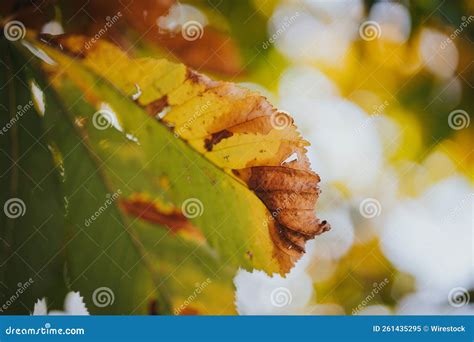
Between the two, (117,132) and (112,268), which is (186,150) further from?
(112,268)

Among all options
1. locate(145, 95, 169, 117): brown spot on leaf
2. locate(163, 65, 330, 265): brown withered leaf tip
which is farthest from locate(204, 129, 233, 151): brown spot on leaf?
locate(145, 95, 169, 117): brown spot on leaf

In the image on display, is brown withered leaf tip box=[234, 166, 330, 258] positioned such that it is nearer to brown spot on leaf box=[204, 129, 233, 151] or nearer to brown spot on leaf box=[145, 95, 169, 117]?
brown spot on leaf box=[204, 129, 233, 151]

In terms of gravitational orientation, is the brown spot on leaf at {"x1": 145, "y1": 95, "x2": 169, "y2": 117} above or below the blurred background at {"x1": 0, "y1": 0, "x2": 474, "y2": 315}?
below

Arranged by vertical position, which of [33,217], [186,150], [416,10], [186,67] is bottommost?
[33,217]

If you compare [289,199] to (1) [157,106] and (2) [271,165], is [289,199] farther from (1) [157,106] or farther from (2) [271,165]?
(1) [157,106]

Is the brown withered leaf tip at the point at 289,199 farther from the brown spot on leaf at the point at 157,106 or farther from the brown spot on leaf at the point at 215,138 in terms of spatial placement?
the brown spot on leaf at the point at 157,106

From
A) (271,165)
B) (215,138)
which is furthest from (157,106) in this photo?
(271,165)

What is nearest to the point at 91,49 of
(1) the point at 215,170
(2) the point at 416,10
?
(1) the point at 215,170
